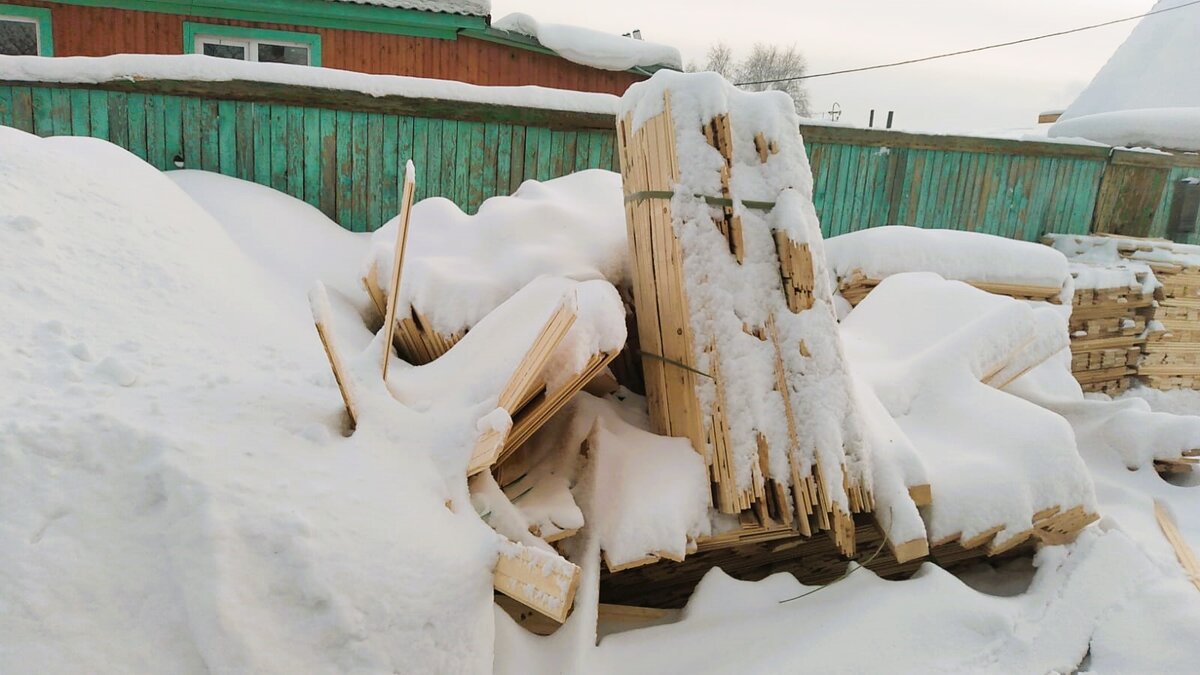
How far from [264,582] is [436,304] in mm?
1671

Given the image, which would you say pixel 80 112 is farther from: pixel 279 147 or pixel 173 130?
pixel 279 147

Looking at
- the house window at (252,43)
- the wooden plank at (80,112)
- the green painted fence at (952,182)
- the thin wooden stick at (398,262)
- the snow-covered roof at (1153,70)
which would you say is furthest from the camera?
the snow-covered roof at (1153,70)

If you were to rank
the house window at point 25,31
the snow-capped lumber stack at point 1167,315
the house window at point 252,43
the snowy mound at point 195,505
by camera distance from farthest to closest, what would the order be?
1. the house window at point 252,43
2. the house window at point 25,31
3. the snow-capped lumber stack at point 1167,315
4. the snowy mound at point 195,505

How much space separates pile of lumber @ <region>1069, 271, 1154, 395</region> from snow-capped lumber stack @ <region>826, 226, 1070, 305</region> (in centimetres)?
80

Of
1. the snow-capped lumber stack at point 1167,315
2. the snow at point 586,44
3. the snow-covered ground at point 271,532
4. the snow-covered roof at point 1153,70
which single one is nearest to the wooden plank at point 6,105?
the snow-covered ground at point 271,532

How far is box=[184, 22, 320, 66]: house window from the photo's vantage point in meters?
8.86

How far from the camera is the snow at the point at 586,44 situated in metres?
9.88

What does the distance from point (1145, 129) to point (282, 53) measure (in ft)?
34.4

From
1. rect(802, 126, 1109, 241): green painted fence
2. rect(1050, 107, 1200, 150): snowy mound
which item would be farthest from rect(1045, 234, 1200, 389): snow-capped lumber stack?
rect(1050, 107, 1200, 150): snowy mound

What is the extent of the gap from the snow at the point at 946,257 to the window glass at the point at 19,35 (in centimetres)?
897

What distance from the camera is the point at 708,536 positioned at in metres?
2.47

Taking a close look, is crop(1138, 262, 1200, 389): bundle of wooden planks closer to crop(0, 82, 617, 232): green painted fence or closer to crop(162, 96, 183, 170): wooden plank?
crop(0, 82, 617, 232): green painted fence

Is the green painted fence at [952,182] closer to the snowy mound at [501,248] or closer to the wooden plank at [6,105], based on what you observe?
the snowy mound at [501,248]

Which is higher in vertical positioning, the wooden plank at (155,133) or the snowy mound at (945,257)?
the wooden plank at (155,133)
